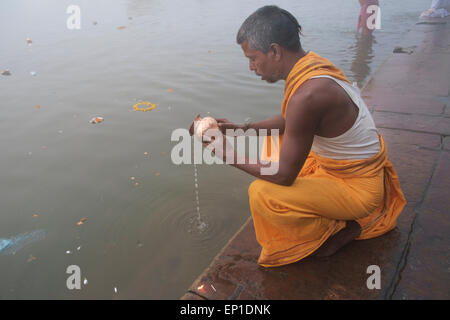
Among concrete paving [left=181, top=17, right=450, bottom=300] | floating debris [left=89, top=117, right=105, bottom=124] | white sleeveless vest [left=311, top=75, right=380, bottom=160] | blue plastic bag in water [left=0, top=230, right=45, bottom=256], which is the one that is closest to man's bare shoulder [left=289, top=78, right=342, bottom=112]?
white sleeveless vest [left=311, top=75, right=380, bottom=160]

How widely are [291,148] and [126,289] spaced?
157cm

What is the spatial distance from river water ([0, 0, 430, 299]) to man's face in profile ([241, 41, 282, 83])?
1.47 meters

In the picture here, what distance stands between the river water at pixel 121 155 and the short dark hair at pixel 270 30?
1640 mm

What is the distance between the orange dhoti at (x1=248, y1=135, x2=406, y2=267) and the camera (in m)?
1.78

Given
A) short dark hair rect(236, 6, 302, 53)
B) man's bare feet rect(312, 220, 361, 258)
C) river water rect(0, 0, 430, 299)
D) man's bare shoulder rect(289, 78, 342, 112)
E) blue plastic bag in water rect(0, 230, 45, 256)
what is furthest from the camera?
blue plastic bag in water rect(0, 230, 45, 256)

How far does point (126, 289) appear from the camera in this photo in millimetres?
2371

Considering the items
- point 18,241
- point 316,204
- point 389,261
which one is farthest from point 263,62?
point 18,241

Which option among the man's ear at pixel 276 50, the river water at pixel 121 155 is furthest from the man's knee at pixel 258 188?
the river water at pixel 121 155

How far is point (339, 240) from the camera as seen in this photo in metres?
1.97

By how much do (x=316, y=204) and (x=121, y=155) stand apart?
2.77m

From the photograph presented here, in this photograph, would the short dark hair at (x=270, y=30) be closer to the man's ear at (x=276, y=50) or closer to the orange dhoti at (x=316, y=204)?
the man's ear at (x=276, y=50)

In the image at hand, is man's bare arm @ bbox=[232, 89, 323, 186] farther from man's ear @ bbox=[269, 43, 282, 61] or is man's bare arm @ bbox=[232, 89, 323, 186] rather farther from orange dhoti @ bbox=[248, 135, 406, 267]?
man's ear @ bbox=[269, 43, 282, 61]

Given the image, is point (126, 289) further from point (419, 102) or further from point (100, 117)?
point (419, 102)
